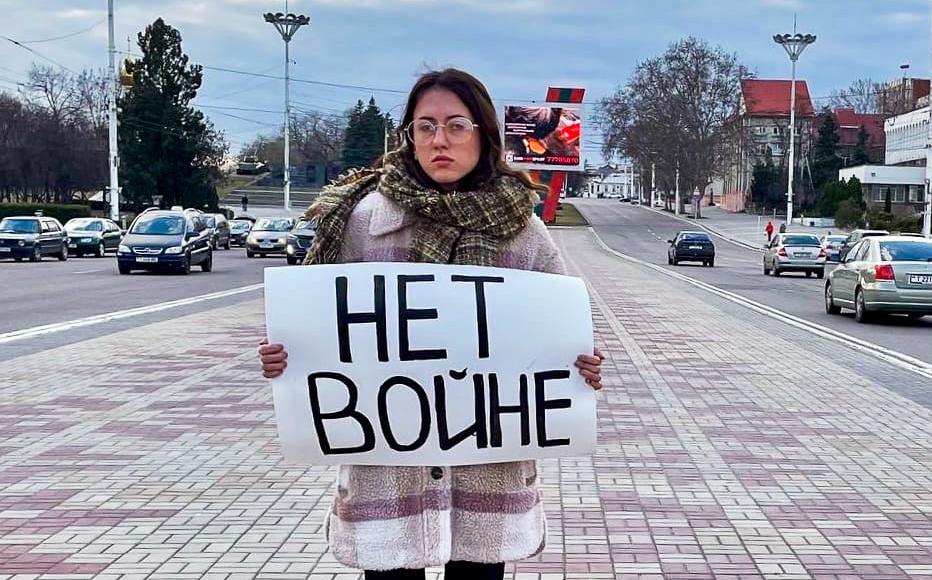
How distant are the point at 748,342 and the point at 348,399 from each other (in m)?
12.7

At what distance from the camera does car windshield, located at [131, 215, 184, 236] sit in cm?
3039

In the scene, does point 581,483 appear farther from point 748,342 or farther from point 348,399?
point 748,342

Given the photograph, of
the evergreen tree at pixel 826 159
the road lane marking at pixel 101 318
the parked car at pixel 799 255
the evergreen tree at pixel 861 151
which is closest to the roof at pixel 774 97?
the evergreen tree at pixel 861 151


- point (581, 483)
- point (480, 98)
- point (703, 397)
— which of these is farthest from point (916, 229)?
point (480, 98)

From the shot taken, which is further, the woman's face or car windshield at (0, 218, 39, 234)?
car windshield at (0, 218, 39, 234)

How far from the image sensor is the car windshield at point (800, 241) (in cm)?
3912

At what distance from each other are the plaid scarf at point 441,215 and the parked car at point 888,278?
16.9 meters

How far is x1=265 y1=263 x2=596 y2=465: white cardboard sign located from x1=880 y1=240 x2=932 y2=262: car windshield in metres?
17.2

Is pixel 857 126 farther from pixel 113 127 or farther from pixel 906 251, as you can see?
pixel 906 251

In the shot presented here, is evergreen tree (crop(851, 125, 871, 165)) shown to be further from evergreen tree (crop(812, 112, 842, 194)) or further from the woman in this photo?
the woman

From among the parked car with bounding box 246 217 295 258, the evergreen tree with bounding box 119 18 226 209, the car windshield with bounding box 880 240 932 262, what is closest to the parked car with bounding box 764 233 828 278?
the parked car with bounding box 246 217 295 258

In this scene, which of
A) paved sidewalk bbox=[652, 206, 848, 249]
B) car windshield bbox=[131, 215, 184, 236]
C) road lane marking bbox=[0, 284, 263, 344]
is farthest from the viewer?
paved sidewalk bbox=[652, 206, 848, 249]

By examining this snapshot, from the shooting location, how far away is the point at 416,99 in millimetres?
2994

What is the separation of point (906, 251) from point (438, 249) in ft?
58.8
